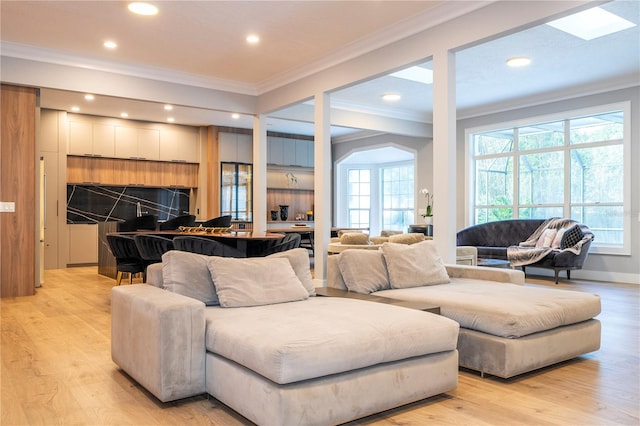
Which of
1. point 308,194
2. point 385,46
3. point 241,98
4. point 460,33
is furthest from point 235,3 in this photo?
point 308,194

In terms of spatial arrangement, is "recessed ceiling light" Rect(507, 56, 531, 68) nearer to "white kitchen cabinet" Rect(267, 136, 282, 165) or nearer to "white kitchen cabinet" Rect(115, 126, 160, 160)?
"white kitchen cabinet" Rect(267, 136, 282, 165)

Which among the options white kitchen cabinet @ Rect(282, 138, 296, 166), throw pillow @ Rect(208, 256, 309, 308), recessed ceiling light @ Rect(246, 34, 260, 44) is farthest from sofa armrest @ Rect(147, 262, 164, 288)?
white kitchen cabinet @ Rect(282, 138, 296, 166)

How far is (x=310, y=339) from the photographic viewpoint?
2184 millimetres

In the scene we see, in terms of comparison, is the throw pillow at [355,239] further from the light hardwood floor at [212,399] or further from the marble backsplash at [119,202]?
the marble backsplash at [119,202]

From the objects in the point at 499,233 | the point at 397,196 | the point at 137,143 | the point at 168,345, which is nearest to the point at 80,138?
the point at 137,143

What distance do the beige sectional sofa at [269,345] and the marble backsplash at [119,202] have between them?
7057mm

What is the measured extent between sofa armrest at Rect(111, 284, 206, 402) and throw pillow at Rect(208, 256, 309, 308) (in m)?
0.33

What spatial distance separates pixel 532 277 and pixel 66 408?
277 inches

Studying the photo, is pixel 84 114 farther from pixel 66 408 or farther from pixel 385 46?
pixel 66 408

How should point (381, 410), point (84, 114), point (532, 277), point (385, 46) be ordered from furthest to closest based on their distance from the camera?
point (84, 114) → point (532, 277) → point (385, 46) → point (381, 410)

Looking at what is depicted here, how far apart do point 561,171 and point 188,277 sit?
23.2 feet

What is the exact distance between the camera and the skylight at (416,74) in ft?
21.9

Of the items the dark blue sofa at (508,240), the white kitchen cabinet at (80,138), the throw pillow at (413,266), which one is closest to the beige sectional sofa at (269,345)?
the throw pillow at (413,266)

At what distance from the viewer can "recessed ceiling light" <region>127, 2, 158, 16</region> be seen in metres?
4.59
